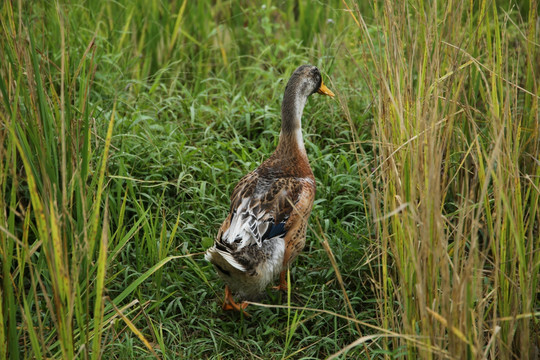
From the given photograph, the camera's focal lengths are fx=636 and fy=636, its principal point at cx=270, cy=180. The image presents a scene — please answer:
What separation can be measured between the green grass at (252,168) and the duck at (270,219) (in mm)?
161

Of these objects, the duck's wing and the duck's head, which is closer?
the duck's wing

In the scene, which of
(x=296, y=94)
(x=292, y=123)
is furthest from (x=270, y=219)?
(x=296, y=94)

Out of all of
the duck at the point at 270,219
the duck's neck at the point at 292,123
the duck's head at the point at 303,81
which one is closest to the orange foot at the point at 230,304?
the duck at the point at 270,219

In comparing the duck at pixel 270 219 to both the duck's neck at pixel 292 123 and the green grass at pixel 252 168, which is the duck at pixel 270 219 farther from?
the green grass at pixel 252 168

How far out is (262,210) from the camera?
3422 mm

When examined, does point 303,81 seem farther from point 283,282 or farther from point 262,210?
point 283,282

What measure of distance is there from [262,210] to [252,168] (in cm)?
73

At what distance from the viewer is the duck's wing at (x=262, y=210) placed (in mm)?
3211

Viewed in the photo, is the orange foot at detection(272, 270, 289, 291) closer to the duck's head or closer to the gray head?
the gray head

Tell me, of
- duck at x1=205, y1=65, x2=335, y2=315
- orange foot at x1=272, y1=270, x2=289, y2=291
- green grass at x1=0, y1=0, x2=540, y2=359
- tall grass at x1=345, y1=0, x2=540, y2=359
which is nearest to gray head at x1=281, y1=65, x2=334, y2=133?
duck at x1=205, y1=65, x2=335, y2=315

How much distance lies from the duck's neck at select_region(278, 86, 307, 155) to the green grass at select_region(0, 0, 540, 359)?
34cm

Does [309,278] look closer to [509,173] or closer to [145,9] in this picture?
[509,173]

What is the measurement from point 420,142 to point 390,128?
17.6 inches

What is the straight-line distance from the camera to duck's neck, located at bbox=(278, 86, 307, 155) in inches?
149
